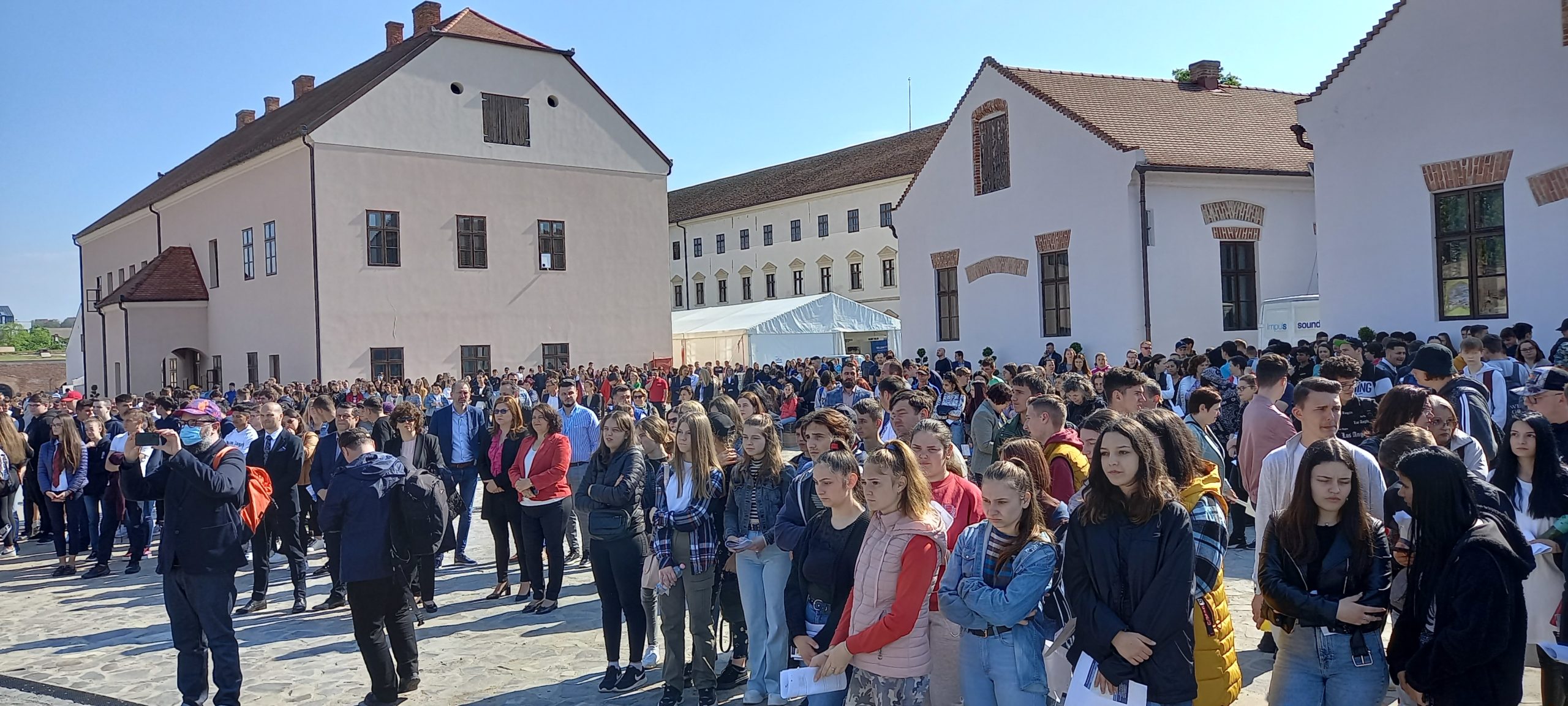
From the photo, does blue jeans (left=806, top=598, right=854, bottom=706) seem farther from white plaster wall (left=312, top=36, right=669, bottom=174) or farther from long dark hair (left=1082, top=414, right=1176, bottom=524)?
white plaster wall (left=312, top=36, right=669, bottom=174)

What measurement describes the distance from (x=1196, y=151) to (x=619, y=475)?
18582 mm

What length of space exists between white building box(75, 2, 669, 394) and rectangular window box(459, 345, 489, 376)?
5cm

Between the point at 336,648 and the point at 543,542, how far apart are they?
173 centimetres

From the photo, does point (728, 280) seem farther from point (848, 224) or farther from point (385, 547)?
point (385, 547)

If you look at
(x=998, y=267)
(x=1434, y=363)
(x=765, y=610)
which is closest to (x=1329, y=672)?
(x=765, y=610)

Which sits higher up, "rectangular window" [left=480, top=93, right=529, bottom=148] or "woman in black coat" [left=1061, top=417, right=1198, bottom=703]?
"rectangular window" [left=480, top=93, right=529, bottom=148]

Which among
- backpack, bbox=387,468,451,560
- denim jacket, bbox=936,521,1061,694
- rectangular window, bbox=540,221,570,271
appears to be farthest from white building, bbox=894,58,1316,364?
denim jacket, bbox=936,521,1061,694

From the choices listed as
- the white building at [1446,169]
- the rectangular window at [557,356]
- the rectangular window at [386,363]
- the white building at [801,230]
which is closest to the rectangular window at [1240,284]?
the white building at [1446,169]

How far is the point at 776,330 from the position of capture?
3319cm

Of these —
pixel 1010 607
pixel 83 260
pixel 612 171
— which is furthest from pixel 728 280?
pixel 1010 607

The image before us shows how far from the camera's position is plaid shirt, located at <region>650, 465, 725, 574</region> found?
21.0 ft

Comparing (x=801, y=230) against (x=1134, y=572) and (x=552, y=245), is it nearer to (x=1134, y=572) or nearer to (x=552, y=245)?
(x=552, y=245)

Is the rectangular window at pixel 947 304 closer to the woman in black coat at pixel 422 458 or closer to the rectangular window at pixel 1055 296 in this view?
the rectangular window at pixel 1055 296

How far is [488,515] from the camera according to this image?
367 inches
